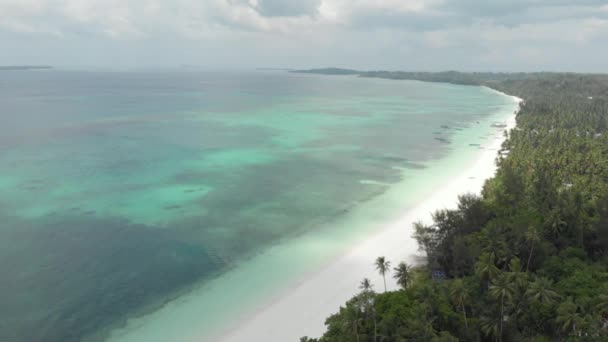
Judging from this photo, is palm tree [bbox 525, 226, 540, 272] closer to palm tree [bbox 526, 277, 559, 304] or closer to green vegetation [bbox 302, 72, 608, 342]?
green vegetation [bbox 302, 72, 608, 342]

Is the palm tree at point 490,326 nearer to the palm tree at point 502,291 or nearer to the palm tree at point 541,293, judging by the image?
the palm tree at point 502,291

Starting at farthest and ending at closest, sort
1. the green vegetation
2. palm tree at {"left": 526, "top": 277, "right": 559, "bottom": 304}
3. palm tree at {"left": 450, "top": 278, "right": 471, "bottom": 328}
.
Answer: palm tree at {"left": 450, "top": 278, "right": 471, "bottom": 328}, palm tree at {"left": 526, "top": 277, "right": 559, "bottom": 304}, the green vegetation

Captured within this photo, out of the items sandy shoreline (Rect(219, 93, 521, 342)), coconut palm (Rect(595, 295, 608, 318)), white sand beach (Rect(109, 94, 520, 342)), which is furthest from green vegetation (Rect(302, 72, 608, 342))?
white sand beach (Rect(109, 94, 520, 342))

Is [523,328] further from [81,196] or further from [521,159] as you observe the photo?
[81,196]

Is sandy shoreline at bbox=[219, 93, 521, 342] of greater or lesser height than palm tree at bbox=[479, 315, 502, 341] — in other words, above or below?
below

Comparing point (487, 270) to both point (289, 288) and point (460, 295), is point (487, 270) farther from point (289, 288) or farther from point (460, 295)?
point (289, 288)

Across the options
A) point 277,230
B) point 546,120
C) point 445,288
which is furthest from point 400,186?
point 546,120

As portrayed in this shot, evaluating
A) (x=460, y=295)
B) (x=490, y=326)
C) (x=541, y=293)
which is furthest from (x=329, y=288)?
(x=541, y=293)
